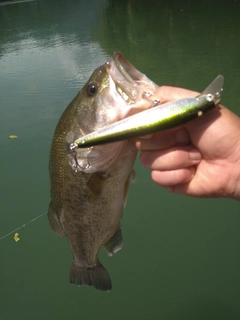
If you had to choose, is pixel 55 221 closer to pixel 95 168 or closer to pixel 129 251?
pixel 95 168

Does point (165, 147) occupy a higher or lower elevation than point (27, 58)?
higher

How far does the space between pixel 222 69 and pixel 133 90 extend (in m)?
7.53

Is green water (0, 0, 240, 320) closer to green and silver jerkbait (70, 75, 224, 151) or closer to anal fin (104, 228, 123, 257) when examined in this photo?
anal fin (104, 228, 123, 257)

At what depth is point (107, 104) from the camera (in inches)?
63.1

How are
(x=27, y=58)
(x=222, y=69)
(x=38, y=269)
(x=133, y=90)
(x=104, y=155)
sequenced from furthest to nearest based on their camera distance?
(x=27, y=58), (x=222, y=69), (x=38, y=269), (x=104, y=155), (x=133, y=90)

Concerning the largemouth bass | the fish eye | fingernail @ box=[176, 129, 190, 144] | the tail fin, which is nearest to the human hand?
fingernail @ box=[176, 129, 190, 144]

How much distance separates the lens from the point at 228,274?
346 cm

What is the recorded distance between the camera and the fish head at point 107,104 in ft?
4.98

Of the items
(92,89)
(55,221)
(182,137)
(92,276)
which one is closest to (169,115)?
(182,137)

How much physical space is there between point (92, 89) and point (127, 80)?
21 cm

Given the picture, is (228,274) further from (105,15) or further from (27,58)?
(105,15)

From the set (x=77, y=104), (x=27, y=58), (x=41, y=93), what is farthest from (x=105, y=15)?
(x=77, y=104)

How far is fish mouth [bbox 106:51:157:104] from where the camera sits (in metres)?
1.50

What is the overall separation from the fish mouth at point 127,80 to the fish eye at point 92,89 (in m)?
0.11
